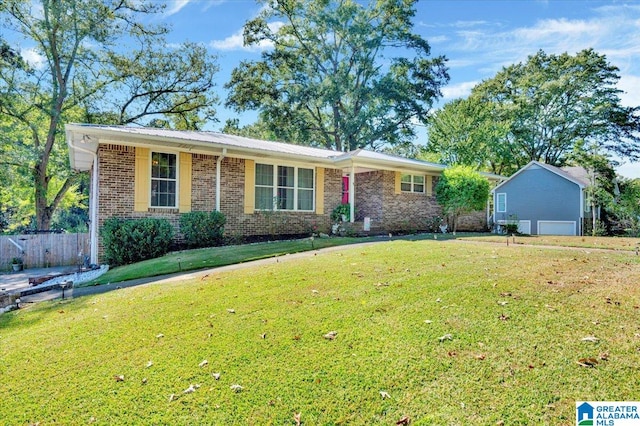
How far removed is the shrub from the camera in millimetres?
10438

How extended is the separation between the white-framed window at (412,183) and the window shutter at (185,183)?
9328 mm

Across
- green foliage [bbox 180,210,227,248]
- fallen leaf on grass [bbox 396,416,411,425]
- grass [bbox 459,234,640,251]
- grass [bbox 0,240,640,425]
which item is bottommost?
fallen leaf on grass [bbox 396,416,411,425]

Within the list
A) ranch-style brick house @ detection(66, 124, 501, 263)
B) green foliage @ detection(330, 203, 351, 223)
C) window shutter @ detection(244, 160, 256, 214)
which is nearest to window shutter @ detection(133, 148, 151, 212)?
ranch-style brick house @ detection(66, 124, 501, 263)

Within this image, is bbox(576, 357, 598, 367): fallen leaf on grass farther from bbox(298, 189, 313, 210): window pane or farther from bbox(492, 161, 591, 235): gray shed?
bbox(492, 161, 591, 235): gray shed

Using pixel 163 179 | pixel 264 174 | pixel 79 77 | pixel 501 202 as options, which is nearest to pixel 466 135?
pixel 501 202

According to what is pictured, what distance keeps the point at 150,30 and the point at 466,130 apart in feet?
77.8

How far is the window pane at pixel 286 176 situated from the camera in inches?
559

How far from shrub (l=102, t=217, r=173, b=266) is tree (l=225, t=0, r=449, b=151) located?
21.2 metres

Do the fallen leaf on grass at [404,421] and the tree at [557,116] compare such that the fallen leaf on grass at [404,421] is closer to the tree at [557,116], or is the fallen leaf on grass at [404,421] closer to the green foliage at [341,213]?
the green foliage at [341,213]

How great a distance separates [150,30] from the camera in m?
22.1

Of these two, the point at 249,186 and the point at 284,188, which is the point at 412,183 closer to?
the point at 284,188

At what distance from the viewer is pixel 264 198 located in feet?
45.3

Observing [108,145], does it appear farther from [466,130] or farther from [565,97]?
[565,97]

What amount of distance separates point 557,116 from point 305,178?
27.3m
